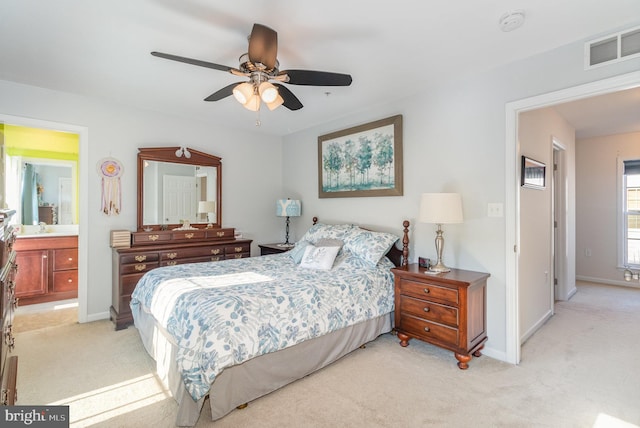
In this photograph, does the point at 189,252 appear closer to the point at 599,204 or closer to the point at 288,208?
the point at 288,208

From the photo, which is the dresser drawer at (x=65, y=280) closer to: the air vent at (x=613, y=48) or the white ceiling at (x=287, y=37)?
the white ceiling at (x=287, y=37)

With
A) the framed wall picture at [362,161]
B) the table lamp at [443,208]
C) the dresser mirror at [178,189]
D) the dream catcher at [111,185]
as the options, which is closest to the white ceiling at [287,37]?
the framed wall picture at [362,161]

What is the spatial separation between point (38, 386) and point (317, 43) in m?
3.18

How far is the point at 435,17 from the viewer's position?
1.99 meters

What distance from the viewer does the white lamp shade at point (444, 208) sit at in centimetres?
265

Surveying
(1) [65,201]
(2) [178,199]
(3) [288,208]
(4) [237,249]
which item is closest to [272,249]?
(4) [237,249]

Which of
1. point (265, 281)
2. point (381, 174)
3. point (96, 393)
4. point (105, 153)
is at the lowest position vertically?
point (96, 393)

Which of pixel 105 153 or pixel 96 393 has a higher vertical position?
pixel 105 153

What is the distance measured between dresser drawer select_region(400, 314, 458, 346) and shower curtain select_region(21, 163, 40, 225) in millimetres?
5318

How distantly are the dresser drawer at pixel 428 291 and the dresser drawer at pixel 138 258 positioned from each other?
2698mm

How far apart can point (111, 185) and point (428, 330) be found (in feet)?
12.3

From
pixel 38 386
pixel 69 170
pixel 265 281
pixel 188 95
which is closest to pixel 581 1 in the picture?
pixel 265 281

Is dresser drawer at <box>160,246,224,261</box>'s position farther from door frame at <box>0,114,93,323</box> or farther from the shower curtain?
the shower curtain

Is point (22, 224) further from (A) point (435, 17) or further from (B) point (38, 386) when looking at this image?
(A) point (435, 17)
